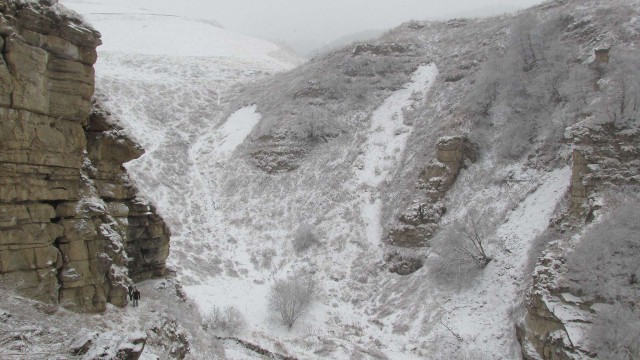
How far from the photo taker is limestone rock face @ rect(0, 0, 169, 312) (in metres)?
10.0

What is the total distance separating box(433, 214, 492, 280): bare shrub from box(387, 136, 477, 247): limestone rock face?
2772mm

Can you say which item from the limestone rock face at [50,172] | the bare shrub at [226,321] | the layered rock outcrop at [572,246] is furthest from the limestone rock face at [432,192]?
the limestone rock face at [50,172]

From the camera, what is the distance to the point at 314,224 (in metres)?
31.4

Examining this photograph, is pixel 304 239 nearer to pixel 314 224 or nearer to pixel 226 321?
pixel 314 224

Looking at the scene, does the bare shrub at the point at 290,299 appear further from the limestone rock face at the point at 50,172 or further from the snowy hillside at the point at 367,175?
the limestone rock face at the point at 50,172

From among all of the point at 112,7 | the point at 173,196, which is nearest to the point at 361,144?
the point at 173,196

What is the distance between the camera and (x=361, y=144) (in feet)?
120

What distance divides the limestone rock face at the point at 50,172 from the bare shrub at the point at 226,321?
366 inches

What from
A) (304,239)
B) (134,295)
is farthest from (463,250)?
(134,295)

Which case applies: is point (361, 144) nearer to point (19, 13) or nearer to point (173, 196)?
point (173, 196)

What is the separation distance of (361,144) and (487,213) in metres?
14.0

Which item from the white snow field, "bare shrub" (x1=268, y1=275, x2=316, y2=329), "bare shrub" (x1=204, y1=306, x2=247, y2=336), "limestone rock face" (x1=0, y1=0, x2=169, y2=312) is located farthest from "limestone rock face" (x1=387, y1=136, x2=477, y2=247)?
"limestone rock face" (x1=0, y1=0, x2=169, y2=312)

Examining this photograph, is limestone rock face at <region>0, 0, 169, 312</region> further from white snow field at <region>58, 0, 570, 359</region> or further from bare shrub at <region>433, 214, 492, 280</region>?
bare shrub at <region>433, 214, 492, 280</region>

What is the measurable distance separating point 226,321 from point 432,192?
1421 centimetres
